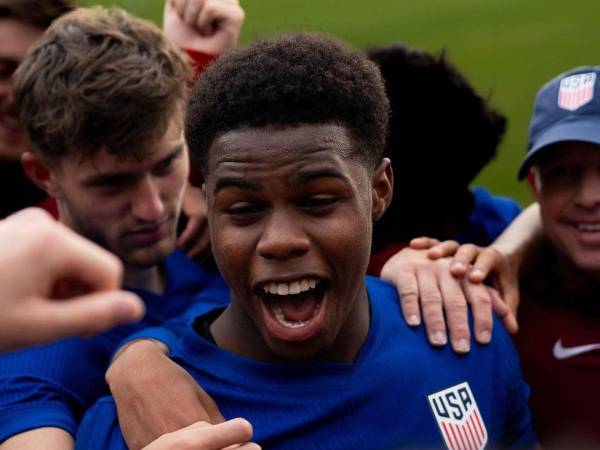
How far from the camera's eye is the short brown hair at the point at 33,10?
3.70m

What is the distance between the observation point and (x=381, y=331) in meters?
2.56

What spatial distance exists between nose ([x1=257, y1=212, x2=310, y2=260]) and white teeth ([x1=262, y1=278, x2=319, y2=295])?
0.07m

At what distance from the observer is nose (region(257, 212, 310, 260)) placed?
2262 mm

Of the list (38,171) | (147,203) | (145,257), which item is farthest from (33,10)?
(145,257)

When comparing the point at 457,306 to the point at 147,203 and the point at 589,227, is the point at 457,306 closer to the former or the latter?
the point at 589,227

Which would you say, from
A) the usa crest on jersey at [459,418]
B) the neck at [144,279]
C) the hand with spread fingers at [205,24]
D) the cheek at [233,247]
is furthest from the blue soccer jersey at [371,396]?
the hand with spread fingers at [205,24]

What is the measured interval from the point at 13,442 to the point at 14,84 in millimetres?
1368

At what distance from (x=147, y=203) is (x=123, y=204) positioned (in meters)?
0.08

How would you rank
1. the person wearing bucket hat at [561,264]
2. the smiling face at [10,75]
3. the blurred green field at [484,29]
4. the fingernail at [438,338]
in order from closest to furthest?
the fingernail at [438,338], the person wearing bucket hat at [561,264], the smiling face at [10,75], the blurred green field at [484,29]

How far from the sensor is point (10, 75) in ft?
12.2

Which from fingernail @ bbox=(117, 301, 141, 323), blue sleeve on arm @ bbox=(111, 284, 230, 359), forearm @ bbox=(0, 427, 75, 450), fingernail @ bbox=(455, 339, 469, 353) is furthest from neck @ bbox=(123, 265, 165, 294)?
fingernail @ bbox=(117, 301, 141, 323)

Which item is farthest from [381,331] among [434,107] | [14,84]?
[14,84]

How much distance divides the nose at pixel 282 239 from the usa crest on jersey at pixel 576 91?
135cm

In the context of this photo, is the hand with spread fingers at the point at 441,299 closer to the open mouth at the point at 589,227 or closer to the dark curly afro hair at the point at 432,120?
the open mouth at the point at 589,227
